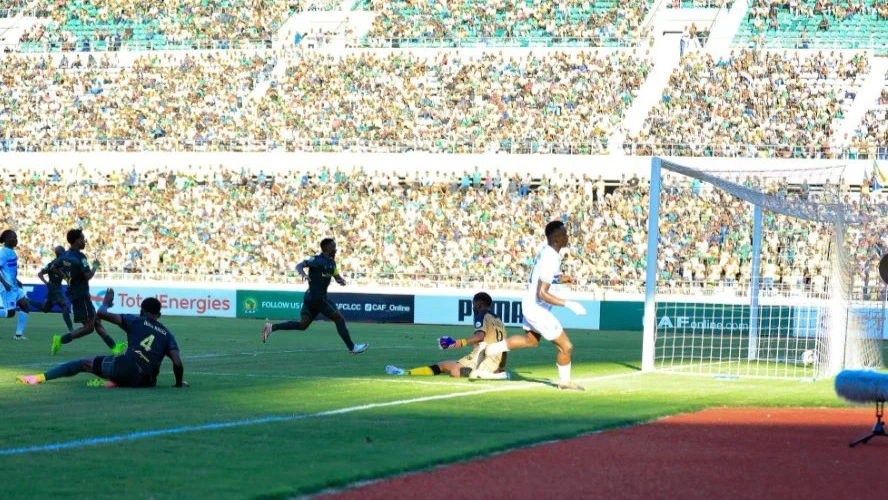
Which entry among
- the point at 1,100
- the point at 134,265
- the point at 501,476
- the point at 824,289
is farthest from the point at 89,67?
the point at 501,476

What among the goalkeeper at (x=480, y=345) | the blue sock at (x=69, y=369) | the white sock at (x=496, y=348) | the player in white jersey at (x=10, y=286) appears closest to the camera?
the blue sock at (x=69, y=369)

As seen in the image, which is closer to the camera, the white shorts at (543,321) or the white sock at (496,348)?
the white shorts at (543,321)

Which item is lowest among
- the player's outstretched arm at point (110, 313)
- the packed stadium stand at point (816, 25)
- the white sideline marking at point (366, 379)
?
the white sideline marking at point (366, 379)

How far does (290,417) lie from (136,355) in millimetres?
3011

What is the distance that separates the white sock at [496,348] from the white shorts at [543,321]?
1205 millimetres

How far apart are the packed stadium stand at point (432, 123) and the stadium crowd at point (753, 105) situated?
8 centimetres

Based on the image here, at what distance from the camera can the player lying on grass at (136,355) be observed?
49.8 feet

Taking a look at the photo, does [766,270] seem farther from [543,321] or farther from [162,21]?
[162,21]

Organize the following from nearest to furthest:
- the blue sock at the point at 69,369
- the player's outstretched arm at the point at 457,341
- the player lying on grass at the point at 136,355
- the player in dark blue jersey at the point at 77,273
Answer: the player lying on grass at the point at 136,355, the blue sock at the point at 69,369, the player's outstretched arm at the point at 457,341, the player in dark blue jersey at the point at 77,273

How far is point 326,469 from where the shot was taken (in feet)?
32.1

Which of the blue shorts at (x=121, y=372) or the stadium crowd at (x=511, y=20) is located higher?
the stadium crowd at (x=511, y=20)

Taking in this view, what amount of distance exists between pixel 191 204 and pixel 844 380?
41553 millimetres

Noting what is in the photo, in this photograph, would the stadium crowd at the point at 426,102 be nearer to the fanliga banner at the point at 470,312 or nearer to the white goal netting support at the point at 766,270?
the white goal netting support at the point at 766,270

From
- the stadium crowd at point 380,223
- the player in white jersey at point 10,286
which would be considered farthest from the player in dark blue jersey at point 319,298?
the stadium crowd at point 380,223
